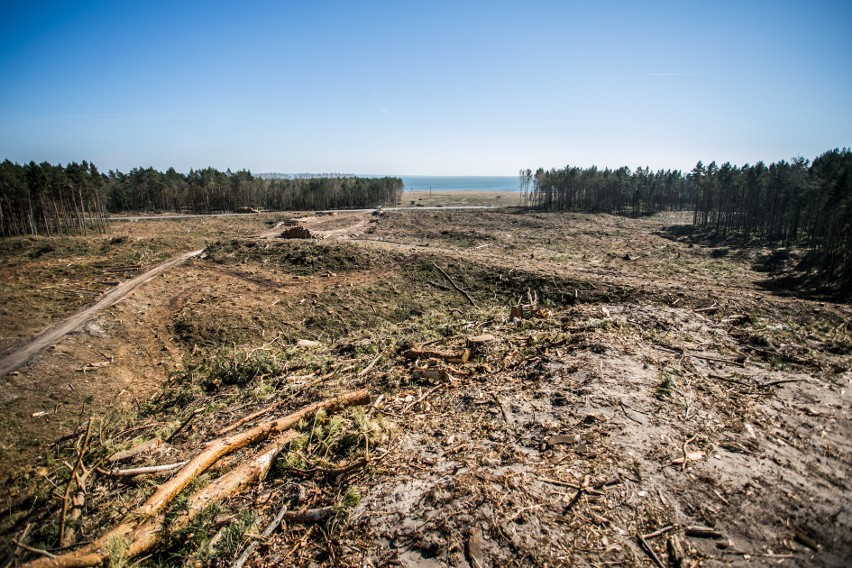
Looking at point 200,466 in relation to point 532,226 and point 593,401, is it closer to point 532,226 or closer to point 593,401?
point 593,401

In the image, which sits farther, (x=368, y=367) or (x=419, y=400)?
(x=368, y=367)

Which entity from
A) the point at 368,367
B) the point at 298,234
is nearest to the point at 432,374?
the point at 368,367

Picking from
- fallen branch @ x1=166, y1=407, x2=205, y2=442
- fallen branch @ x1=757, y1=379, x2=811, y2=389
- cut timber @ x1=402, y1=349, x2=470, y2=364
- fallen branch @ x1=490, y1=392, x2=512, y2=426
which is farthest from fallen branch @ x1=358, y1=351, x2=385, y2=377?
fallen branch @ x1=757, y1=379, x2=811, y2=389

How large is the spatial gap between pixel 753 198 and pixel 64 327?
262 feet

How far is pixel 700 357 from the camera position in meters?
10.7

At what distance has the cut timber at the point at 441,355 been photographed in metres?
11.2

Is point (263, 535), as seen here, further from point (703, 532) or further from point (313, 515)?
point (703, 532)

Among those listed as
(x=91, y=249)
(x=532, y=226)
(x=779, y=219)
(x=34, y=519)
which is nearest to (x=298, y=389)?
(x=34, y=519)

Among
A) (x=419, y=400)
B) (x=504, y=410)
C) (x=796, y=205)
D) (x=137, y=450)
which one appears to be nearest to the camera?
(x=137, y=450)

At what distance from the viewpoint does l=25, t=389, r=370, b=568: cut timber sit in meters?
4.95

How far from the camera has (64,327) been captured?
18000 millimetres

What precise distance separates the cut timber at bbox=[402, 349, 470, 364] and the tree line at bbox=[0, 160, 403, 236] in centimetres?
6043

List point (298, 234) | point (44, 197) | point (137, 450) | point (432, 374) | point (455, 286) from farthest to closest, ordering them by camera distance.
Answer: point (44, 197) → point (298, 234) → point (455, 286) → point (432, 374) → point (137, 450)

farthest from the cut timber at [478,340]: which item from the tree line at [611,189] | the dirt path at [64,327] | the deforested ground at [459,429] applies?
the tree line at [611,189]
